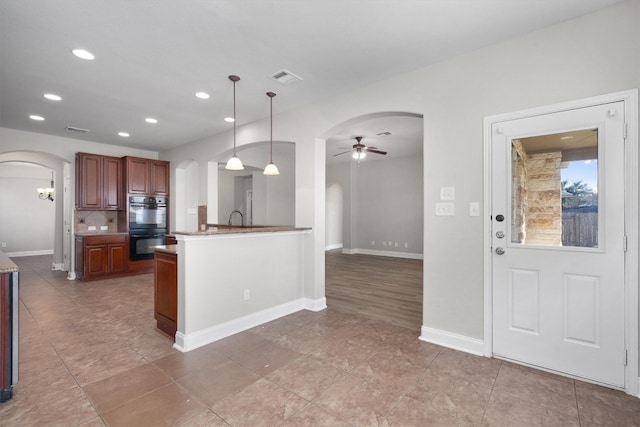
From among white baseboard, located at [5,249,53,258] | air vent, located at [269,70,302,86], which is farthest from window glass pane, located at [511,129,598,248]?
white baseboard, located at [5,249,53,258]

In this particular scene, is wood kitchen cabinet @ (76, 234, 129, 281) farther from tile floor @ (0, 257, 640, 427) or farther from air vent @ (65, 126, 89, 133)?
tile floor @ (0, 257, 640, 427)

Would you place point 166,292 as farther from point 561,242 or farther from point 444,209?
point 561,242

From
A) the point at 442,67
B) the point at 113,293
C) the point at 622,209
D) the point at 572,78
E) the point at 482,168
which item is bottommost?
the point at 113,293

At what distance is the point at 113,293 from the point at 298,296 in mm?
3199

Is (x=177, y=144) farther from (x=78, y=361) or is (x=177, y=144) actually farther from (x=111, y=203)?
(x=78, y=361)

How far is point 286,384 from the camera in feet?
7.30

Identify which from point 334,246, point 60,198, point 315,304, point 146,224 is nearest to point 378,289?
point 315,304

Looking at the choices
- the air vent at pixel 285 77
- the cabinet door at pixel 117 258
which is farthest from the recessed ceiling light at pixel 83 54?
the cabinet door at pixel 117 258

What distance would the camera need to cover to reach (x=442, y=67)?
116 inches

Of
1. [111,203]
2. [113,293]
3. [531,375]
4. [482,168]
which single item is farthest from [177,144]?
[531,375]

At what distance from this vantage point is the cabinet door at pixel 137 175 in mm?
6301

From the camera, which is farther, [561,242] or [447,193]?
[447,193]

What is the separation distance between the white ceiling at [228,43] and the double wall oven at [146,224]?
2635mm

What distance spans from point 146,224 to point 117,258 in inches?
35.1
